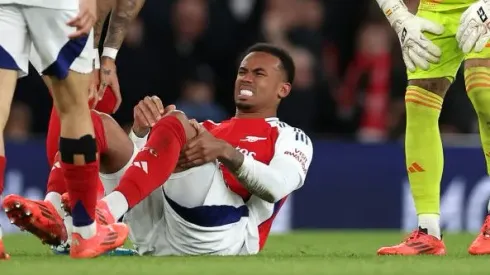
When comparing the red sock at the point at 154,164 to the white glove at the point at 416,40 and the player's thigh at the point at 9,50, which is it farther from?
the white glove at the point at 416,40

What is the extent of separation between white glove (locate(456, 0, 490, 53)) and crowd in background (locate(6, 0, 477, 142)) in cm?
509

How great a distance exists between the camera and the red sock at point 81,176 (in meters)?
5.52

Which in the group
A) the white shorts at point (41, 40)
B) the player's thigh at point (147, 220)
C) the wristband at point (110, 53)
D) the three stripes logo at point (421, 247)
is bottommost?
the player's thigh at point (147, 220)

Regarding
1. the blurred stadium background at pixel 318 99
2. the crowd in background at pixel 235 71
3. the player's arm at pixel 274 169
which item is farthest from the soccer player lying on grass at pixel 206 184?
the crowd in background at pixel 235 71

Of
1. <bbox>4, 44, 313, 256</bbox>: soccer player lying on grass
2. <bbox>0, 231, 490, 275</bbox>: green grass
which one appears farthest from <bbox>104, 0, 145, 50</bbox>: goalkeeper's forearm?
<bbox>0, 231, 490, 275</bbox>: green grass

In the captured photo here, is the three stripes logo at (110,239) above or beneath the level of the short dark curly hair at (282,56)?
beneath

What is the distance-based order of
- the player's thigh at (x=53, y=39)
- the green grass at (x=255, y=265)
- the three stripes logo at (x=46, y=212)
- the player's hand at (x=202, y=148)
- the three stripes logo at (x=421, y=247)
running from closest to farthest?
the green grass at (x=255, y=265) → the player's thigh at (x=53, y=39) → the three stripes logo at (x=46, y=212) → the player's hand at (x=202, y=148) → the three stripes logo at (x=421, y=247)

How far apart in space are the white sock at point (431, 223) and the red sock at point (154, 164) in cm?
134

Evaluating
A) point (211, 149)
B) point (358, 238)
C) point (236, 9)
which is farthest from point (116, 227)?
point (236, 9)

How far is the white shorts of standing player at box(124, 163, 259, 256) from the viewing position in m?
6.12

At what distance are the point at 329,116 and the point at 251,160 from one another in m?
6.16

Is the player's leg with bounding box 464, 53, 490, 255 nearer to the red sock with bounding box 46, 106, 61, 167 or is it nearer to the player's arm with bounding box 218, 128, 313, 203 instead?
the player's arm with bounding box 218, 128, 313, 203

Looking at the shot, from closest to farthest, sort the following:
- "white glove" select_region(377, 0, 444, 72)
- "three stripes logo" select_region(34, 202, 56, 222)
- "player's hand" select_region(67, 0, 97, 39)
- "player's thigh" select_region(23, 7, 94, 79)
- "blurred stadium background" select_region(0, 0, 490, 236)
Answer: "player's hand" select_region(67, 0, 97, 39)
"player's thigh" select_region(23, 7, 94, 79)
"three stripes logo" select_region(34, 202, 56, 222)
"white glove" select_region(377, 0, 444, 72)
"blurred stadium background" select_region(0, 0, 490, 236)

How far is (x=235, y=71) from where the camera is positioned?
11.9 metres
